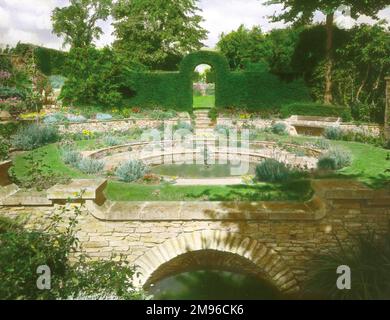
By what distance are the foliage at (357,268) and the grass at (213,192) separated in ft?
4.53

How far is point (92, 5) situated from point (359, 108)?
27.5 metres

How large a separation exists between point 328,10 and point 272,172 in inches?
493

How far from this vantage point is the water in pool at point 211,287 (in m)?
6.26

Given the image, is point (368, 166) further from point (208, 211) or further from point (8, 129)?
point (8, 129)

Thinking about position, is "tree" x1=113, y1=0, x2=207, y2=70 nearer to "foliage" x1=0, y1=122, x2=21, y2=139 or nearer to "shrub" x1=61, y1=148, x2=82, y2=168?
"foliage" x1=0, y1=122, x2=21, y2=139

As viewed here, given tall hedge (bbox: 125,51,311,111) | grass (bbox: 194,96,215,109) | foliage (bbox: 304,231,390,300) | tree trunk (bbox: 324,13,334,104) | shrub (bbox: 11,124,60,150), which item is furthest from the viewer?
grass (bbox: 194,96,215,109)

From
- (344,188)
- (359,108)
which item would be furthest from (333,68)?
(344,188)

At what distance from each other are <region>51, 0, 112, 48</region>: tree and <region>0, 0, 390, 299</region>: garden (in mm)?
211

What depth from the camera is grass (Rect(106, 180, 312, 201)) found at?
647cm

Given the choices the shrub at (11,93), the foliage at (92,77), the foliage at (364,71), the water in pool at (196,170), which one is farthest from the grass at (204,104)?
the water in pool at (196,170)

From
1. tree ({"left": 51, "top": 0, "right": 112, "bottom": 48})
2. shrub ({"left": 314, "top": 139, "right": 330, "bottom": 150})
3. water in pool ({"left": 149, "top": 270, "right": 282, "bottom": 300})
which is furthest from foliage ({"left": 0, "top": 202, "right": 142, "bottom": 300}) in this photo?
tree ({"left": 51, "top": 0, "right": 112, "bottom": 48})

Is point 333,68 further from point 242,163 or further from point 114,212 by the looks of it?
point 114,212

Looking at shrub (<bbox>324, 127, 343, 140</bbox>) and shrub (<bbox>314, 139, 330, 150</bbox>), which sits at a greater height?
shrub (<bbox>324, 127, 343, 140</bbox>)

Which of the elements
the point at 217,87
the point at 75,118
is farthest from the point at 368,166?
the point at 217,87
